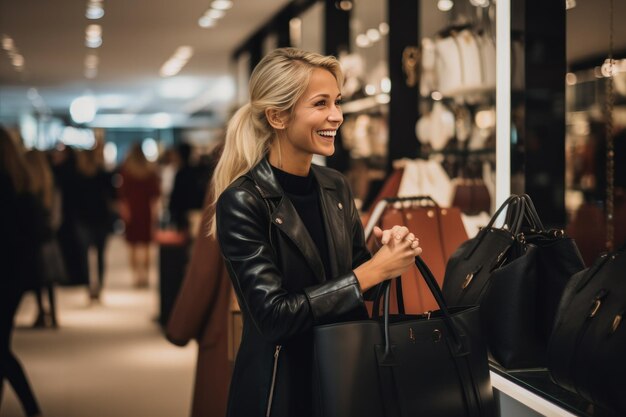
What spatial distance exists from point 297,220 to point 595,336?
75 cm

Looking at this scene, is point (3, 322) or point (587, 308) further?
point (3, 322)

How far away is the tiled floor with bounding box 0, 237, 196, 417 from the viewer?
5.45m

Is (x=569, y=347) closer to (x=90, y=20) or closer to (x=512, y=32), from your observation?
(x=512, y=32)

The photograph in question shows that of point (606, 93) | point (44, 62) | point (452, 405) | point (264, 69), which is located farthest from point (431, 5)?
point (44, 62)

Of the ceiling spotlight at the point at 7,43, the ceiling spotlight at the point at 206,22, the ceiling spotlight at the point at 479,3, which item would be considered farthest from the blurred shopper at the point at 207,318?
the ceiling spotlight at the point at 7,43

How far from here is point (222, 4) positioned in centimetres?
860

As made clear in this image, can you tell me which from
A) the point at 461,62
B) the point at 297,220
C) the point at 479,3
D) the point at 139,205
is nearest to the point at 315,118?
the point at 297,220

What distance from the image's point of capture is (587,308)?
6.27 feet

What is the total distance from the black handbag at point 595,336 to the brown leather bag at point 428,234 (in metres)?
1.03

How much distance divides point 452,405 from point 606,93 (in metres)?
1.96

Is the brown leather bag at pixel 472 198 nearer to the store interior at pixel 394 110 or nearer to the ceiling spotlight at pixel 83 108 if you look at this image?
the store interior at pixel 394 110

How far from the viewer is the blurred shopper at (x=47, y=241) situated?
6519 millimetres

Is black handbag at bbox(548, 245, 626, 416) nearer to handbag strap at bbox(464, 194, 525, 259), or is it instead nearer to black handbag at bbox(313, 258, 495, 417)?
black handbag at bbox(313, 258, 495, 417)

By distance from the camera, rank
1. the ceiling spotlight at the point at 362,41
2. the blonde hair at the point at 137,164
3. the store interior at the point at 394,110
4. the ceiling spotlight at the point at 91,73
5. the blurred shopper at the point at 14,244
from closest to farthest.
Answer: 1. the store interior at the point at 394,110
2. the blurred shopper at the point at 14,244
3. the ceiling spotlight at the point at 362,41
4. the blonde hair at the point at 137,164
5. the ceiling spotlight at the point at 91,73
